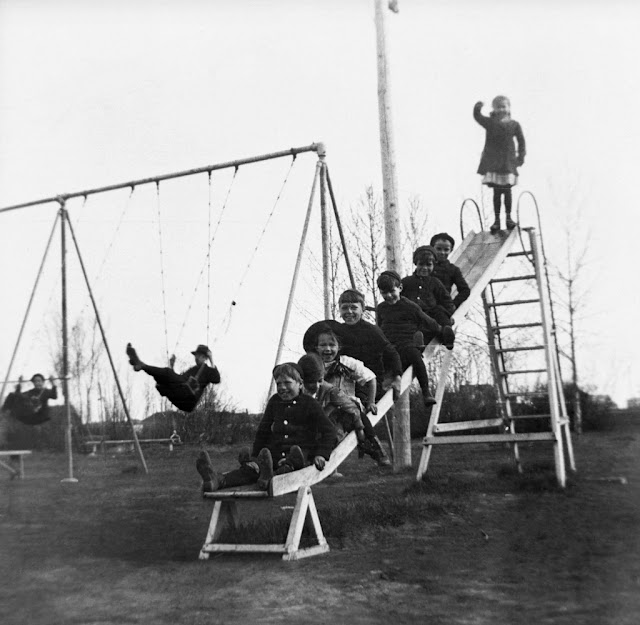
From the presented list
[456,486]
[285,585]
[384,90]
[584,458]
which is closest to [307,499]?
[285,585]

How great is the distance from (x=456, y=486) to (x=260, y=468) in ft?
9.91

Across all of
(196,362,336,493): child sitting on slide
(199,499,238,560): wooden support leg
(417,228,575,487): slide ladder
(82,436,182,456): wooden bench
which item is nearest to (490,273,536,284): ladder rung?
(417,228,575,487): slide ladder

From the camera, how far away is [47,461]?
40.4ft

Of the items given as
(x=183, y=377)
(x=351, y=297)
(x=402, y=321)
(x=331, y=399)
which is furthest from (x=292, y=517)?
(x=402, y=321)

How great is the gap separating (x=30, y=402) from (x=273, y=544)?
544 cm

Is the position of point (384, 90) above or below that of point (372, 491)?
above

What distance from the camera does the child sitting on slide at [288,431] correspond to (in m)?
5.68

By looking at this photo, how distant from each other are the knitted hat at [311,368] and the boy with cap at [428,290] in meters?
1.73

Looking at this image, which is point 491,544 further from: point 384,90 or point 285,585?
point 384,90

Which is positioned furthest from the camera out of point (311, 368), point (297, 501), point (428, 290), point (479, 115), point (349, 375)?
point (479, 115)

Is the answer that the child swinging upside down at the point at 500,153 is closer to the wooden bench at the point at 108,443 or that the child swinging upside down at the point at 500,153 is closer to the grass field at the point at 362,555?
the grass field at the point at 362,555

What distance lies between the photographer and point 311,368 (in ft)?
20.8

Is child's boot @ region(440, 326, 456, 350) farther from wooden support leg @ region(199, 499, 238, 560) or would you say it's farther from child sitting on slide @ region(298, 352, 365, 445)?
wooden support leg @ region(199, 499, 238, 560)

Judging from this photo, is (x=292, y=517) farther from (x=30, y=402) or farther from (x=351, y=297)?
(x=30, y=402)
